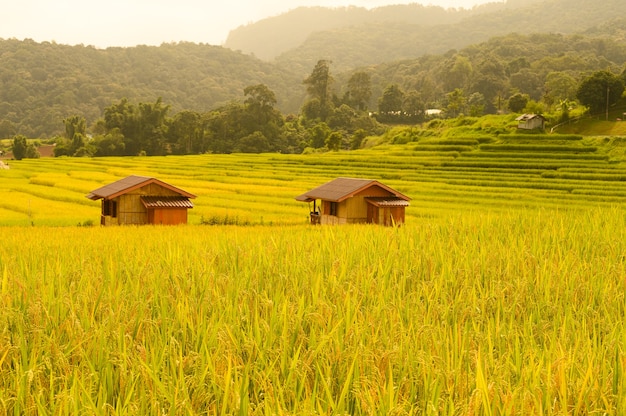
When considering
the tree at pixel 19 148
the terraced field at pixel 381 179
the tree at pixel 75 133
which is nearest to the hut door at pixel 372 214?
the terraced field at pixel 381 179

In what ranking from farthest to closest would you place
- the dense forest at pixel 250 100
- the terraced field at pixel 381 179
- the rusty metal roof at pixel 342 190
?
1. the dense forest at pixel 250 100
2. the terraced field at pixel 381 179
3. the rusty metal roof at pixel 342 190

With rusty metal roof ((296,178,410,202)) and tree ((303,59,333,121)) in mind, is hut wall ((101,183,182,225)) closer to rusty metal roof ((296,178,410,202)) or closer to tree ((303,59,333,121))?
rusty metal roof ((296,178,410,202))

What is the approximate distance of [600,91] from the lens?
64.9 meters

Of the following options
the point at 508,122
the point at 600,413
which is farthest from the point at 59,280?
the point at 508,122

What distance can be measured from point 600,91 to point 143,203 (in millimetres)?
56213

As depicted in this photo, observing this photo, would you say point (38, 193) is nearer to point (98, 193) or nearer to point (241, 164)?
point (98, 193)

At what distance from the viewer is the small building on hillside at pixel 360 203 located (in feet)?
84.9

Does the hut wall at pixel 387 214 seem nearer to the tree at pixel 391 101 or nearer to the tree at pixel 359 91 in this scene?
the tree at pixel 391 101

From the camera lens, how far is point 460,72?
519 feet

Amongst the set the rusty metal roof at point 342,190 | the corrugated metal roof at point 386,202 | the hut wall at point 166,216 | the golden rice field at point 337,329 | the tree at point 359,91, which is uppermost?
the tree at point 359,91

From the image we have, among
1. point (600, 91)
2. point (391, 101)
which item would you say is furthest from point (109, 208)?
point (391, 101)

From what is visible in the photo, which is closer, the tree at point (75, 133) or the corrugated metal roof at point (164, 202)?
the corrugated metal roof at point (164, 202)

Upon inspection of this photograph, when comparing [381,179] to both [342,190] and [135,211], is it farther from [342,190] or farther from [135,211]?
[135,211]

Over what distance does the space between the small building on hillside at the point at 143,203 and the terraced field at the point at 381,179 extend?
135cm
